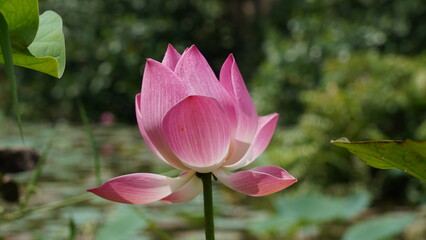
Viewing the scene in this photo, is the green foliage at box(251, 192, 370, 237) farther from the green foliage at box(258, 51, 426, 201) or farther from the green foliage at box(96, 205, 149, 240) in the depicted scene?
the green foliage at box(258, 51, 426, 201)

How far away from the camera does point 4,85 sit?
878 cm

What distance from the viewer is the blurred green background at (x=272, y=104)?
8.34 feet

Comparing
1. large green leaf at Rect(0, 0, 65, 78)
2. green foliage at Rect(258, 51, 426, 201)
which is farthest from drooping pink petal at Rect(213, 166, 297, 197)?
green foliage at Rect(258, 51, 426, 201)

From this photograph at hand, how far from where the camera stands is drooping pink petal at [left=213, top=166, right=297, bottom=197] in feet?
1.17

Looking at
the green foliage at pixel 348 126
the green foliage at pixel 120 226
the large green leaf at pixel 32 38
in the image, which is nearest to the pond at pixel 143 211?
the green foliage at pixel 120 226

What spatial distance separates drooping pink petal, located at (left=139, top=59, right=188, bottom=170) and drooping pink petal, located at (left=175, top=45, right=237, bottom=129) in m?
0.01

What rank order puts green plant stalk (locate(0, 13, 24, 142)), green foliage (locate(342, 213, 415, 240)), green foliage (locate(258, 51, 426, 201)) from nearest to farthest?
1. green plant stalk (locate(0, 13, 24, 142))
2. green foliage (locate(342, 213, 415, 240))
3. green foliage (locate(258, 51, 426, 201))

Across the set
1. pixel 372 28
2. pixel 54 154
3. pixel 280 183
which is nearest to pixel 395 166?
pixel 280 183

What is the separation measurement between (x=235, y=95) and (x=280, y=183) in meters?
0.06

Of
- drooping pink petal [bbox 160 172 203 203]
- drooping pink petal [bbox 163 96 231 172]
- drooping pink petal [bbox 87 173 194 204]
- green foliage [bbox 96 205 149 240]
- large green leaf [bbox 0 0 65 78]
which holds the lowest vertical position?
green foliage [bbox 96 205 149 240]

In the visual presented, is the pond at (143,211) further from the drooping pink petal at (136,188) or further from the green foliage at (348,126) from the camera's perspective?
the drooping pink petal at (136,188)

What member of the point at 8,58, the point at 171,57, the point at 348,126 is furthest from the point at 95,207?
the point at 8,58

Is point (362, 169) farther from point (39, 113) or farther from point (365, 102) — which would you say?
point (39, 113)

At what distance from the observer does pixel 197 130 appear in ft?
1.19
